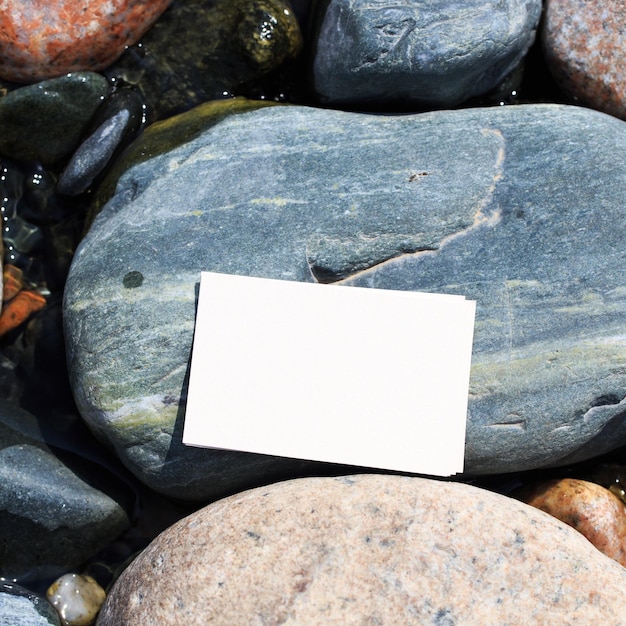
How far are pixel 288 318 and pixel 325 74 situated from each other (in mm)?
1029

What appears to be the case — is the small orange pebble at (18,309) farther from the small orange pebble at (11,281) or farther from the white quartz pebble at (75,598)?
the white quartz pebble at (75,598)

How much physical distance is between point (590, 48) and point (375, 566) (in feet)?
6.94

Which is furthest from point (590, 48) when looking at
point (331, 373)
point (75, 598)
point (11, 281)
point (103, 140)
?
point (75, 598)

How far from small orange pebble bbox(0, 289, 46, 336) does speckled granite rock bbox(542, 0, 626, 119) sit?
2370 mm

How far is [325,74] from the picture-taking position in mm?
2734

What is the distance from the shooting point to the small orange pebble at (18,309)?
2863 mm

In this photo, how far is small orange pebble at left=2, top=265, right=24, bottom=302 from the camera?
287 cm

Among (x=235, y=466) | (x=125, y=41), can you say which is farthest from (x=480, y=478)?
(x=125, y=41)

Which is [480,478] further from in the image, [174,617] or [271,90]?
[271,90]

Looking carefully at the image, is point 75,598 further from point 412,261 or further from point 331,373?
point 412,261

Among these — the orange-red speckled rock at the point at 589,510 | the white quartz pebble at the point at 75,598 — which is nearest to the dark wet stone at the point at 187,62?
the white quartz pebble at the point at 75,598

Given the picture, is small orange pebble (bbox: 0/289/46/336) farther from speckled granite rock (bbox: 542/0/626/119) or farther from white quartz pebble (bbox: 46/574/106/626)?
speckled granite rock (bbox: 542/0/626/119)

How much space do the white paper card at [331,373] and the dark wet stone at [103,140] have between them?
83cm

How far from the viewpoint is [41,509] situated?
2555 mm
